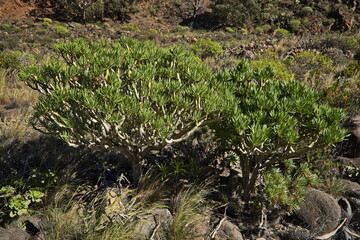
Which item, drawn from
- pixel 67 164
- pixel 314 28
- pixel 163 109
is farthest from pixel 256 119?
pixel 314 28

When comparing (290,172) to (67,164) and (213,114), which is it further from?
(67,164)

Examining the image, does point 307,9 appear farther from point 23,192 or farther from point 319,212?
point 23,192

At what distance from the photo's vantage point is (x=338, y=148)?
4.36 meters

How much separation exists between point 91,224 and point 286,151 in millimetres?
2040

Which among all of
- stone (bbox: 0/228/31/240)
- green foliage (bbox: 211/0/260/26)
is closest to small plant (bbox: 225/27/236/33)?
green foliage (bbox: 211/0/260/26)

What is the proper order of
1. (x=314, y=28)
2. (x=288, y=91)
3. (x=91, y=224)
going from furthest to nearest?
(x=314, y=28), (x=288, y=91), (x=91, y=224)

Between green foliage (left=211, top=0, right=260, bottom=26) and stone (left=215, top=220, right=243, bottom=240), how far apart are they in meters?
29.7

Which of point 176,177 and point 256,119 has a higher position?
point 256,119

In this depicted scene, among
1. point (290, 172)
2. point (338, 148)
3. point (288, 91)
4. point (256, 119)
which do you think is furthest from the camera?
point (338, 148)

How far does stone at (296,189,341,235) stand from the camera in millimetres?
2943

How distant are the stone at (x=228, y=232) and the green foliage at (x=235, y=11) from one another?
2967 cm

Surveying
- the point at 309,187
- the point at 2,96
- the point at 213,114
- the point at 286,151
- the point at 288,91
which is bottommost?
the point at 2,96

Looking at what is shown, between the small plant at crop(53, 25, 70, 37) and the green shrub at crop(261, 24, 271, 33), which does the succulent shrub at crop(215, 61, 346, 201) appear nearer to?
Result: the small plant at crop(53, 25, 70, 37)

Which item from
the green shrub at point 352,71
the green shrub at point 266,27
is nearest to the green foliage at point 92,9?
the green shrub at point 266,27
